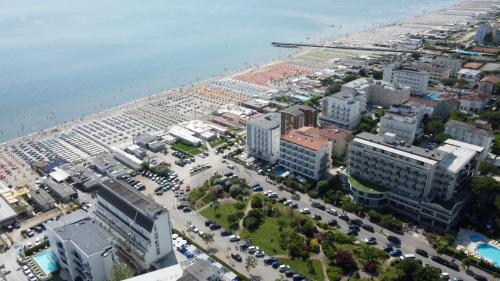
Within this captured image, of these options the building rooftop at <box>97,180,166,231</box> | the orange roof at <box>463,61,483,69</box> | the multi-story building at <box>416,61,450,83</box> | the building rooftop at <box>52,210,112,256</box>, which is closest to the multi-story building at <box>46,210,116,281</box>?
the building rooftop at <box>52,210,112,256</box>

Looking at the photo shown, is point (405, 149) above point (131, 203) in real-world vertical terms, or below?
above

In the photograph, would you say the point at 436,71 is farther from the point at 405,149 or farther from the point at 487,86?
the point at 405,149

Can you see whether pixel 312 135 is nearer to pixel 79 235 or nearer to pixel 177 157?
pixel 177 157

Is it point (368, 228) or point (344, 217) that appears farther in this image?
point (344, 217)

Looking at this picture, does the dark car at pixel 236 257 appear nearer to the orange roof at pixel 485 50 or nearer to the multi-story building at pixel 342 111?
the multi-story building at pixel 342 111

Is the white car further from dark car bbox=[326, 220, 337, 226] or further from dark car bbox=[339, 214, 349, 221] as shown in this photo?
dark car bbox=[339, 214, 349, 221]

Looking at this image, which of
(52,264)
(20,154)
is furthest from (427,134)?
(20,154)

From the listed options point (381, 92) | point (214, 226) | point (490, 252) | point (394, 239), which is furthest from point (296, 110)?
point (490, 252)
